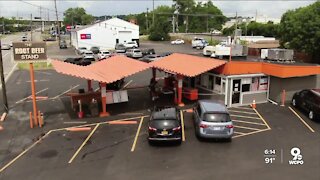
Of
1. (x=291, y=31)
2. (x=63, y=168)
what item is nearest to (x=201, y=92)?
(x=63, y=168)

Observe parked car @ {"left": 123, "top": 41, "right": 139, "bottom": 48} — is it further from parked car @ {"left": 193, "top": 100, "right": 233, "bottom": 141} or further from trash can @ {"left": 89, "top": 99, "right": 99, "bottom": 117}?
parked car @ {"left": 193, "top": 100, "right": 233, "bottom": 141}

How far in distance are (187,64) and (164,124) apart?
953 centimetres

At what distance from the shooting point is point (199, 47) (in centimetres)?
6962

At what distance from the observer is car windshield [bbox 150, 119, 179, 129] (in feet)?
48.6

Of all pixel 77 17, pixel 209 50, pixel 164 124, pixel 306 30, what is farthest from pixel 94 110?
pixel 77 17

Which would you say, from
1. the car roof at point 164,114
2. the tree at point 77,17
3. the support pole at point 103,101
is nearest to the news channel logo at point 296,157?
the car roof at point 164,114

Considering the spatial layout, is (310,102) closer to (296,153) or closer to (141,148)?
(296,153)

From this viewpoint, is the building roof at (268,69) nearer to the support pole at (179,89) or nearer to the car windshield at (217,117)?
the support pole at (179,89)

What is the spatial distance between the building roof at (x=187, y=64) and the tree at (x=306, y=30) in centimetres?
2244

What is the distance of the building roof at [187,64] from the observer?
846 inches

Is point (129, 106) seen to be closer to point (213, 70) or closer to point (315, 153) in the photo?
point (213, 70)

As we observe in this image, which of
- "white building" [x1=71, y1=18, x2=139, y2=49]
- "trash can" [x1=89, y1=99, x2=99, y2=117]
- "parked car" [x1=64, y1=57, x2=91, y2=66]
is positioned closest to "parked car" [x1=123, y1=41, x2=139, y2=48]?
"white building" [x1=71, y1=18, x2=139, y2=49]

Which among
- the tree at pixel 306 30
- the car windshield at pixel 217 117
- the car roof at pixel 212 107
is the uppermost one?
the tree at pixel 306 30

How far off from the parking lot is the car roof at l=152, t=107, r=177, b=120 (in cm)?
136
